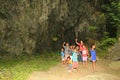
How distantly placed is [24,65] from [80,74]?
13.2 feet

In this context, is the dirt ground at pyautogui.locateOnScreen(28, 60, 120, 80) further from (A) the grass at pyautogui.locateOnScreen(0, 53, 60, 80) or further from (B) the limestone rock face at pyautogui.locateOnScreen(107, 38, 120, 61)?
(B) the limestone rock face at pyautogui.locateOnScreen(107, 38, 120, 61)

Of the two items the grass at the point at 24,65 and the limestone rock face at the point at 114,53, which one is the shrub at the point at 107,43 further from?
the grass at the point at 24,65

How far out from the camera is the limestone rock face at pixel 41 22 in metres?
21.5

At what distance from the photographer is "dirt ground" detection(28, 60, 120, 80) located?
627 inches

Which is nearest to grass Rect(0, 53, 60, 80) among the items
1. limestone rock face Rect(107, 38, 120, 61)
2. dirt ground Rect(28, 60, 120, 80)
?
dirt ground Rect(28, 60, 120, 80)

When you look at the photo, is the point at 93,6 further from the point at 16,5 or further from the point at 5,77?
the point at 5,77

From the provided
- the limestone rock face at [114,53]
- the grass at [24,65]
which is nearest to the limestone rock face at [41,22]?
the grass at [24,65]

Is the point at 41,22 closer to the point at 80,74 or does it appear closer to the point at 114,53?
the point at 114,53

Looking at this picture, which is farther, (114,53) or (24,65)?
(114,53)

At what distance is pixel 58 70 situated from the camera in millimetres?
18344

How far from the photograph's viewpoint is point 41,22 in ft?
74.9

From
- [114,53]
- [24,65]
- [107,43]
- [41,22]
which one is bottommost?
[24,65]

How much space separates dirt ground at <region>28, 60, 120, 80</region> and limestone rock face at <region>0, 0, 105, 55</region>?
4229 millimetres

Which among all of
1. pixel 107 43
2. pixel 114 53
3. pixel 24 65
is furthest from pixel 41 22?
pixel 107 43
